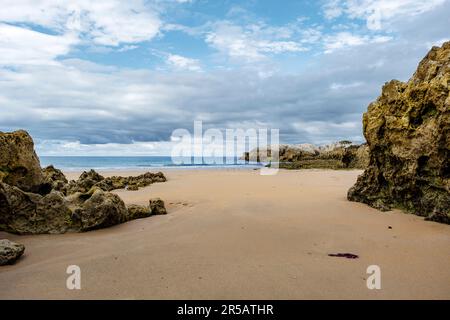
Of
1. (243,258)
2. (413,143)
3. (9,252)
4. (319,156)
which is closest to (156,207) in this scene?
(9,252)

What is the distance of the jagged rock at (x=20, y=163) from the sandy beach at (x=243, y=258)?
1.31 m

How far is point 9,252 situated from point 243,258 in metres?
2.80

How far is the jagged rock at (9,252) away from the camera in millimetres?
3975

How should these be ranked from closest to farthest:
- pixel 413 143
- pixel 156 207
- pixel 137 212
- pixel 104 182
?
pixel 413 143 < pixel 137 212 < pixel 156 207 < pixel 104 182

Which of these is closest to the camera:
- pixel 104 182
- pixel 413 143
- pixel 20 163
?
pixel 413 143

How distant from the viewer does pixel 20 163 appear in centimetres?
628

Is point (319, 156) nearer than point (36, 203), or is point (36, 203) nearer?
point (36, 203)

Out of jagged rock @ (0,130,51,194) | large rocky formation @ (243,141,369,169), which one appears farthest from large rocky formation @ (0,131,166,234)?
large rocky formation @ (243,141,369,169)

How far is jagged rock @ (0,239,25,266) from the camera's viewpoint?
3975 mm

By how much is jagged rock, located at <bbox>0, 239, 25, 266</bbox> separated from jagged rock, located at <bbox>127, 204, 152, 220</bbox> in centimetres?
238

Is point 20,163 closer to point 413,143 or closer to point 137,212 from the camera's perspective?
point 137,212

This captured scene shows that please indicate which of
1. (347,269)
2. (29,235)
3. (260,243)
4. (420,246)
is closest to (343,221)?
(420,246)
